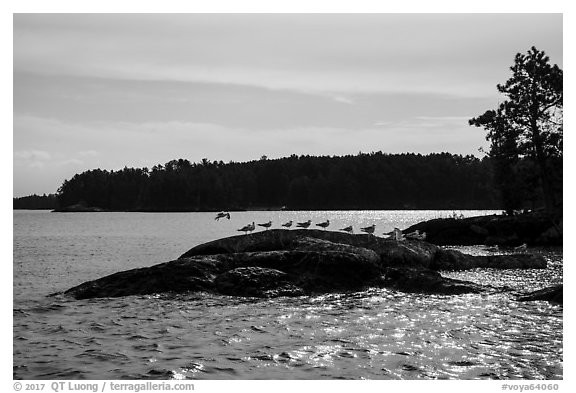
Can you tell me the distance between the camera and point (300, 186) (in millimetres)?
159750

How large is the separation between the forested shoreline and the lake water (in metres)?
124

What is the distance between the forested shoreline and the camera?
486 feet

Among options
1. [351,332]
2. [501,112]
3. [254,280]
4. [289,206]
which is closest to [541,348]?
[351,332]

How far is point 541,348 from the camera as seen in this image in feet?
37.4

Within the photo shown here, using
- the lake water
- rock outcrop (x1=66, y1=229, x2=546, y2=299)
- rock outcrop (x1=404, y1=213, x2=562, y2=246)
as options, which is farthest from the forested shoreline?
the lake water

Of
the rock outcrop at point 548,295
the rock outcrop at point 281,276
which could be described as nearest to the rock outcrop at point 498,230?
the rock outcrop at point 281,276

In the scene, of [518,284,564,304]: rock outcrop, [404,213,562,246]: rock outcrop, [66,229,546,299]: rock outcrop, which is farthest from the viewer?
[404,213,562,246]: rock outcrop

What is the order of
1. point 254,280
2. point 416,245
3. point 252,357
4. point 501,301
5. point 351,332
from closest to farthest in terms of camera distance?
point 252,357 → point 351,332 → point 501,301 → point 254,280 → point 416,245

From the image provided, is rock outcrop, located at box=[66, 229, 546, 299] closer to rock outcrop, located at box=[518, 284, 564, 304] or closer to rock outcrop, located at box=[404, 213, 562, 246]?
rock outcrop, located at box=[518, 284, 564, 304]

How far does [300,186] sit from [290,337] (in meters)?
147

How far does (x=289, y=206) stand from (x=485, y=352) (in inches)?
5994

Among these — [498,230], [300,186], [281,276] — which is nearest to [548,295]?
[281,276]
